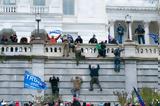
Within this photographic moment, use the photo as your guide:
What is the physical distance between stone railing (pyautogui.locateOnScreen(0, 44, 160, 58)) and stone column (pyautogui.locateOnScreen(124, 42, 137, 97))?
0.35 metres

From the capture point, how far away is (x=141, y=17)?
86.8 m

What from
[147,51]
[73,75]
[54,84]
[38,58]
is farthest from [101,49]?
Answer: [38,58]

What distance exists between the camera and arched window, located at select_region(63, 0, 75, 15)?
63281mm

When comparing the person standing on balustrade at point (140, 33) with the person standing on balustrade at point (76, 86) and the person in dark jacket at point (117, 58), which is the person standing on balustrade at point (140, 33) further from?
the person standing on balustrade at point (76, 86)

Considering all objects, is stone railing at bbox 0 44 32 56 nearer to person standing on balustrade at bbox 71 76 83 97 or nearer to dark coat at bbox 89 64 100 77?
person standing on balustrade at bbox 71 76 83 97

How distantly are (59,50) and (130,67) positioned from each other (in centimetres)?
496

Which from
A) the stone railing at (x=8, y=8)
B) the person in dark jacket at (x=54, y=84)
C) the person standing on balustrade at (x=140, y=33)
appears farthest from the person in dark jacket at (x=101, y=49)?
the stone railing at (x=8, y=8)

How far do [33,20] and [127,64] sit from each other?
62.1 feet

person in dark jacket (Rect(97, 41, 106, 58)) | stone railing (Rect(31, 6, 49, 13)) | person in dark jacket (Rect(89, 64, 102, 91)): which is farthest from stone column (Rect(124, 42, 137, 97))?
stone railing (Rect(31, 6, 49, 13))

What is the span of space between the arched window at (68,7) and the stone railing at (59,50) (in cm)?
1975

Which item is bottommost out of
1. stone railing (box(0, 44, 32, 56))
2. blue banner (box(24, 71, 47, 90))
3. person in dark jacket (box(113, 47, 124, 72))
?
blue banner (box(24, 71, 47, 90))

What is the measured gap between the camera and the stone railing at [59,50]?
43344 mm

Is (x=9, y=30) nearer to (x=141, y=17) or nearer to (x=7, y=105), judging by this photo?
(x=7, y=105)

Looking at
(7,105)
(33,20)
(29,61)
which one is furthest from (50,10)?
(7,105)
